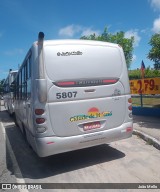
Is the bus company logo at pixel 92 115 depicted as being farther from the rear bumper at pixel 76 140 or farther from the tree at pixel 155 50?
the tree at pixel 155 50

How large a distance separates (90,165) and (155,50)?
871 cm

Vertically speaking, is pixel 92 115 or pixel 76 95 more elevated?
pixel 76 95

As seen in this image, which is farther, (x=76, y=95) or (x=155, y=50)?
(x=155, y=50)

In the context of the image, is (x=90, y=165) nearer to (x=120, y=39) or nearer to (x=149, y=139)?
(x=149, y=139)

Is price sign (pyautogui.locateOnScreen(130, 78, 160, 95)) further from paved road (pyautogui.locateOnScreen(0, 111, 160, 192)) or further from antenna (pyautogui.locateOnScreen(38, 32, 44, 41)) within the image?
antenna (pyautogui.locateOnScreen(38, 32, 44, 41))

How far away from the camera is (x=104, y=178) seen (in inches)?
189

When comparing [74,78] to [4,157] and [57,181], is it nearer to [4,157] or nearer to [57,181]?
[57,181]

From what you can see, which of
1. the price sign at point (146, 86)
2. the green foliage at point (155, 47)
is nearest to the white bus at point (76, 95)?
the price sign at point (146, 86)

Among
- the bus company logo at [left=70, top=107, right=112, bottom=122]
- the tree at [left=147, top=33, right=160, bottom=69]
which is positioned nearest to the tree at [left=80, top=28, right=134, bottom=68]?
the tree at [left=147, top=33, right=160, bottom=69]

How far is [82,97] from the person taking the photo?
543cm

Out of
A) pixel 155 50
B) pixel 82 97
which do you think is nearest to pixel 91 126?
pixel 82 97

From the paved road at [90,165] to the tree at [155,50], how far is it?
6.50 m

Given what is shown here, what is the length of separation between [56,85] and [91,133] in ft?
4.78

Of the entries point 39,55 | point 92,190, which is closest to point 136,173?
point 92,190
